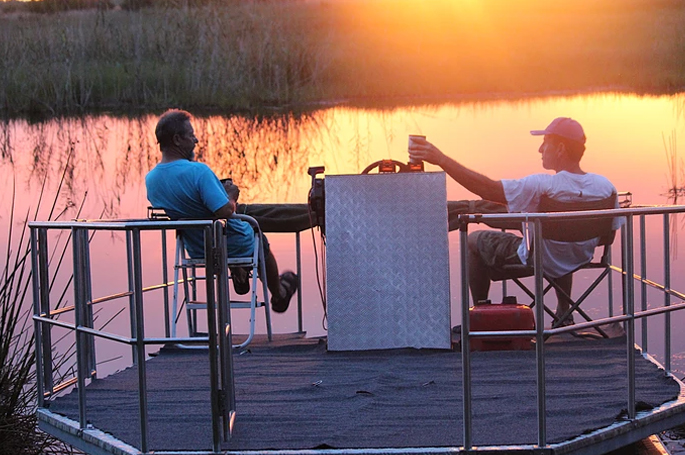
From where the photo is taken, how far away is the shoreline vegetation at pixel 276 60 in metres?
17.6

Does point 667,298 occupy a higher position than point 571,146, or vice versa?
point 571,146

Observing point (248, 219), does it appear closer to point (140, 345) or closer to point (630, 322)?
point (140, 345)

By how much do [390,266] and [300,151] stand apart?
344 inches

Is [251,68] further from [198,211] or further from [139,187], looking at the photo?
[198,211]

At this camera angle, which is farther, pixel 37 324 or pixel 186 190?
pixel 186 190

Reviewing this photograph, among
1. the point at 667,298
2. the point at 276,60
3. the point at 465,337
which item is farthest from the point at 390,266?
the point at 276,60

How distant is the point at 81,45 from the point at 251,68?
300 cm

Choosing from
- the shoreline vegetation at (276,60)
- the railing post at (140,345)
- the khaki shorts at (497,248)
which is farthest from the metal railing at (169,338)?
the shoreline vegetation at (276,60)

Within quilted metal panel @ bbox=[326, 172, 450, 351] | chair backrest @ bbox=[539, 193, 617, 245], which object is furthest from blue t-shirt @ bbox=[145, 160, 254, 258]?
chair backrest @ bbox=[539, 193, 617, 245]

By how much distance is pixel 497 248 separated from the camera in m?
5.68

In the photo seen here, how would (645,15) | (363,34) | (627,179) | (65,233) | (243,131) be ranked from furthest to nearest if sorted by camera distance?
(645,15) → (363,34) → (243,131) → (627,179) → (65,233)

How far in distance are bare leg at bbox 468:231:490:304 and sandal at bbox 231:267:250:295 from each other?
132 cm

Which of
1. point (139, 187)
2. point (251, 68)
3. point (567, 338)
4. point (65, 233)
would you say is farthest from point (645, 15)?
point (567, 338)

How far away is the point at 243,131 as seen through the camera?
15.6 metres
